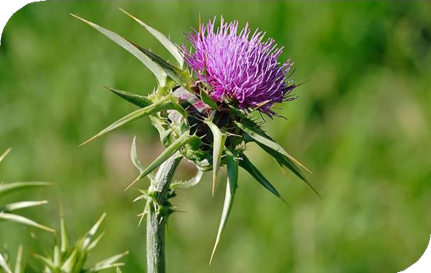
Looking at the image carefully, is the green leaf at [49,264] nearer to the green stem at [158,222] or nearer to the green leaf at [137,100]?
the green stem at [158,222]

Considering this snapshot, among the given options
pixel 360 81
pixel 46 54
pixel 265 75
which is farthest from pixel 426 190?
pixel 265 75

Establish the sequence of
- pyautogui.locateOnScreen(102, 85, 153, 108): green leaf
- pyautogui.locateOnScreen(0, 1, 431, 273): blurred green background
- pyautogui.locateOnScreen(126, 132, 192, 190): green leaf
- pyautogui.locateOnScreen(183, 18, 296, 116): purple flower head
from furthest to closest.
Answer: pyautogui.locateOnScreen(0, 1, 431, 273): blurred green background < pyautogui.locateOnScreen(183, 18, 296, 116): purple flower head < pyautogui.locateOnScreen(102, 85, 153, 108): green leaf < pyautogui.locateOnScreen(126, 132, 192, 190): green leaf

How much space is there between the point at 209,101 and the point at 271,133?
2.80 meters

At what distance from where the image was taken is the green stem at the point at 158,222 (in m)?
1.88

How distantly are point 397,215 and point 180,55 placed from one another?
9.71 feet

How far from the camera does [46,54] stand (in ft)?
16.1

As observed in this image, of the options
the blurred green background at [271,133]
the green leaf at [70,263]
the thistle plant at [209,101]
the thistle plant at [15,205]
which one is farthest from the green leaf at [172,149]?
the blurred green background at [271,133]

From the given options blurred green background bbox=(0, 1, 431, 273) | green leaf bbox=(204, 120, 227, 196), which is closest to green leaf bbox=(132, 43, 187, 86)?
green leaf bbox=(204, 120, 227, 196)

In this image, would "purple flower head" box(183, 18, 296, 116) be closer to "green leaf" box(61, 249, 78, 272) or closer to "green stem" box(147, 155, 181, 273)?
"green stem" box(147, 155, 181, 273)

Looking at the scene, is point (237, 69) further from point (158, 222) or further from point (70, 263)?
point (70, 263)

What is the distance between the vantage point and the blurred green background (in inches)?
166

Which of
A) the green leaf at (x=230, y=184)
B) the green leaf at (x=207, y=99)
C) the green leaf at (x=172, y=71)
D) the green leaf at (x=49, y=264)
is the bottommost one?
the green leaf at (x=230, y=184)

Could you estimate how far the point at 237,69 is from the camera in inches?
78.4

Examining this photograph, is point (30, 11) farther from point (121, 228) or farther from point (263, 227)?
point (263, 227)
